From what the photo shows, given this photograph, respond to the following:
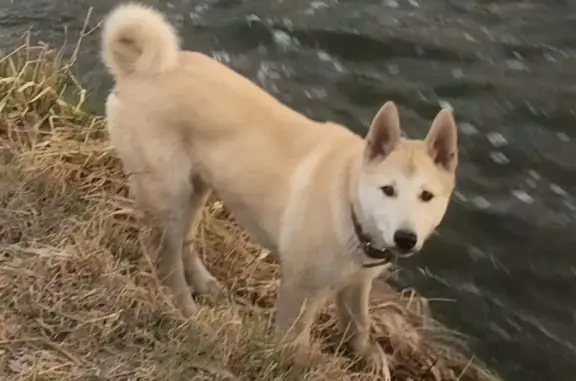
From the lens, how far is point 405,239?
2.69 meters

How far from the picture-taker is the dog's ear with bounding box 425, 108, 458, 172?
112 inches

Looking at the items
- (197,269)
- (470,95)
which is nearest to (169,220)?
(197,269)

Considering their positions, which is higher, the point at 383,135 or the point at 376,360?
the point at 383,135

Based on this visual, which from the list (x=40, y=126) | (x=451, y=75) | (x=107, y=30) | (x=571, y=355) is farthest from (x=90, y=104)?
(x=571, y=355)

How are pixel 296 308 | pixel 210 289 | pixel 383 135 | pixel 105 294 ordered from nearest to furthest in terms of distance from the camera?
pixel 383 135, pixel 105 294, pixel 296 308, pixel 210 289

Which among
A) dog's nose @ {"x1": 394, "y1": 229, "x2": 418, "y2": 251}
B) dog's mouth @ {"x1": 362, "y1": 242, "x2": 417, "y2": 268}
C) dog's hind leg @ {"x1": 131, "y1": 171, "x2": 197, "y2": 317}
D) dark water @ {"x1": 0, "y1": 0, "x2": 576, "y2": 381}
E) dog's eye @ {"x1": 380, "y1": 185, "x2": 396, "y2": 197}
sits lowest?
dark water @ {"x1": 0, "y1": 0, "x2": 576, "y2": 381}

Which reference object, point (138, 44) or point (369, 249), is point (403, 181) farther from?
point (138, 44)

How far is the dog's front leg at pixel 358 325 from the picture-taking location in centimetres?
341

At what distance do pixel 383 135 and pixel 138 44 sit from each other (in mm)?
1000

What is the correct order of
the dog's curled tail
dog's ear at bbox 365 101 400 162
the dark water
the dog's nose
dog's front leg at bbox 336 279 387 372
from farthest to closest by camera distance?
1. the dark water
2. dog's front leg at bbox 336 279 387 372
3. the dog's curled tail
4. dog's ear at bbox 365 101 400 162
5. the dog's nose

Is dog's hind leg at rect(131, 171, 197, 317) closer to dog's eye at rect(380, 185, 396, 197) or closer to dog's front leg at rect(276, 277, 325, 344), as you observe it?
dog's front leg at rect(276, 277, 325, 344)

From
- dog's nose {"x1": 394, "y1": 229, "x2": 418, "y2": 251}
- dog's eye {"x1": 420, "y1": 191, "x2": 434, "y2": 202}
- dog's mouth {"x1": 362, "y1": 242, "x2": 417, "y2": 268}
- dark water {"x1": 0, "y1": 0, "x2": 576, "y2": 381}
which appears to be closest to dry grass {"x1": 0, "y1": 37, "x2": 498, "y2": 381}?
dark water {"x1": 0, "y1": 0, "x2": 576, "y2": 381}

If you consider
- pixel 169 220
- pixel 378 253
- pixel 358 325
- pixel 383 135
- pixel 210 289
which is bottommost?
pixel 210 289

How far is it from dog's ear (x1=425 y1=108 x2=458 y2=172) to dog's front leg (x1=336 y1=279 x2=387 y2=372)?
0.71 meters
